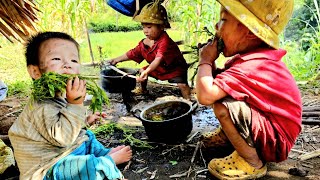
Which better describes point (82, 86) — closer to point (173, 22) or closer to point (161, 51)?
point (161, 51)

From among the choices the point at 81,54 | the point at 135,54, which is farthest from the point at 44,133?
the point at 81,54

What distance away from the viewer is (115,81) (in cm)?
454

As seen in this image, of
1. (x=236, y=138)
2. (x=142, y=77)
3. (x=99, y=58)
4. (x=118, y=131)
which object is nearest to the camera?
(x=236, y=138)

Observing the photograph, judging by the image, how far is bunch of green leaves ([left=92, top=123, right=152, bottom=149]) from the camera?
3.31 m

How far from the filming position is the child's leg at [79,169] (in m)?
2.10

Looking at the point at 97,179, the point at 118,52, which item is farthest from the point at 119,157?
the point at 118,52

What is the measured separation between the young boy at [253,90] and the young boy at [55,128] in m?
0.87

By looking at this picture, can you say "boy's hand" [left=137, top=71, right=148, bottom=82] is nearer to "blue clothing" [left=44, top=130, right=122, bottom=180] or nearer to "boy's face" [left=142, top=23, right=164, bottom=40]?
"boy's face" [left=142, top=23, right=164, bottom=40]

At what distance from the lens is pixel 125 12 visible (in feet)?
16.6

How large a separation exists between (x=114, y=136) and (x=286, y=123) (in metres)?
1.79

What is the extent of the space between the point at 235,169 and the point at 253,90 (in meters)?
0.62

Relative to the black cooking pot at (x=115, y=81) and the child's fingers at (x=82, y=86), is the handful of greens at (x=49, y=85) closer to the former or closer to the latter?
the child's fingers at (x=82, y=86)

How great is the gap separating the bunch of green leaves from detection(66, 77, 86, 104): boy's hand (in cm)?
134

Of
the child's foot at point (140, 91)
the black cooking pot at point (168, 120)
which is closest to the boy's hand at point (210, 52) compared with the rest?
the black cooking pot at point (168, 120)
